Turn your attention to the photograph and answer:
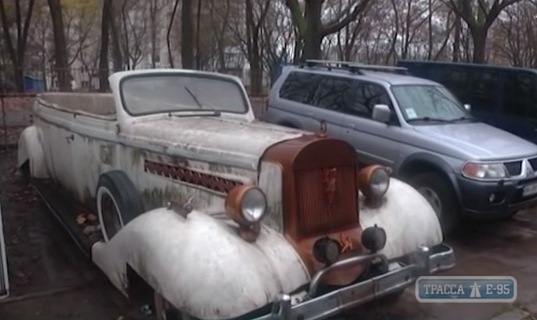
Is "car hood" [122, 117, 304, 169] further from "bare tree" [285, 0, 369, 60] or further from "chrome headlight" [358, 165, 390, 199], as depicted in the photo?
"bare tree" [285, 0, 369, 60]

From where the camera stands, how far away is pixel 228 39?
4572cm

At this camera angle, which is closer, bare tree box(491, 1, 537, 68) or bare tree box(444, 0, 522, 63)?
bare tree box(444, 0, 522, 63)

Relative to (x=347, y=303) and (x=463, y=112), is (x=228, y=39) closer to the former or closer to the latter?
(x=463, y=112)

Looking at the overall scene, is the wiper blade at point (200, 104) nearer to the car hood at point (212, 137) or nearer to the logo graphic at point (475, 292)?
the car hood at point (212, 137)

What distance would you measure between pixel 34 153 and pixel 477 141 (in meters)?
6.12

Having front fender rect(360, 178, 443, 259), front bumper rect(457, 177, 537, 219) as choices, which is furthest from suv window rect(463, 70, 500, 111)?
→ front fender rect(360, 178, 443, 259)

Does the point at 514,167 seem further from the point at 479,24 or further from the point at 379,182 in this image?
the point at 479,24

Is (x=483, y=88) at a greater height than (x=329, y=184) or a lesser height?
greater

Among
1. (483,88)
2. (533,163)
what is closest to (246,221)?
(533,163)

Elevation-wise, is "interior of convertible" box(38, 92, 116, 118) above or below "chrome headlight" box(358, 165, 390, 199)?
above

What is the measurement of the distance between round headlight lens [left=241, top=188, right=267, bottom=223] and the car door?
12.7ft

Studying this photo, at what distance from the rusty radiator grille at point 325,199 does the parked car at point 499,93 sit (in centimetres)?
601

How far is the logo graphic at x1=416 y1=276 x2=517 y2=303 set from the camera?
4.37 metres

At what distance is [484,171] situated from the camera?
5992mm
